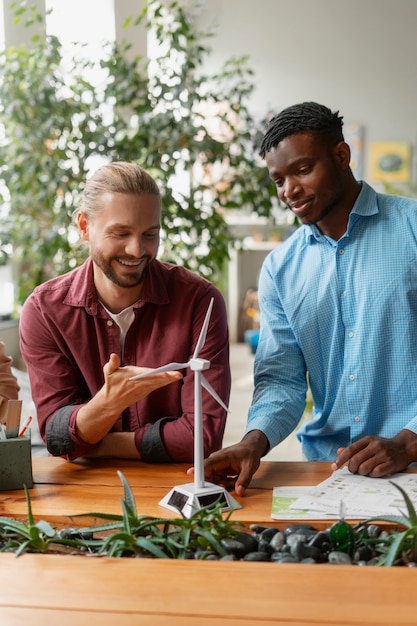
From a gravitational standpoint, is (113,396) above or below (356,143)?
below

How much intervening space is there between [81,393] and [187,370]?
292 mm

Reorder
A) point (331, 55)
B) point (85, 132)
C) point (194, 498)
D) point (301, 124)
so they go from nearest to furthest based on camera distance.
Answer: point (194, 498) → point (301, 124) → point (85, 132) → point (331, 55)

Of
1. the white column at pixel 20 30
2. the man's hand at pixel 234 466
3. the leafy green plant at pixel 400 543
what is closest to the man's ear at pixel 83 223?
the man's hand at pixel 234 466

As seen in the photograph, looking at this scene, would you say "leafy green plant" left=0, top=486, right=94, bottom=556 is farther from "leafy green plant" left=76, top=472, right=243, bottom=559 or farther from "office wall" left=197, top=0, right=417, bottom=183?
"office wall" left=197, top=0, right=417, bottom=183

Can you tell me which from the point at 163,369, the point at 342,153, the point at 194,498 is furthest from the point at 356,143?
the point at 194,498

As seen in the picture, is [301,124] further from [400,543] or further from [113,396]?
[400,543]

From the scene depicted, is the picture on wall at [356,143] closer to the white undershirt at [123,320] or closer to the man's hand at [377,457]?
the white undershirt at [123,320]

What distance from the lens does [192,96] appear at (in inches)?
157

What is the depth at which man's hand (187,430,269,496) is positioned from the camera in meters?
1.78

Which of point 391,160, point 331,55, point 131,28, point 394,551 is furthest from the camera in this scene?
point 391,160

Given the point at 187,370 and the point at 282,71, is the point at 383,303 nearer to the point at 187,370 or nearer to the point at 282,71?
the point at 187,370

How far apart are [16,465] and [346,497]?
724 millimetres

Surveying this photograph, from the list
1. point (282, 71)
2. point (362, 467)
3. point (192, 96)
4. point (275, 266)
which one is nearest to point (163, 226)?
point (192, 96)

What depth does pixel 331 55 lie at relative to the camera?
26.9 ft
